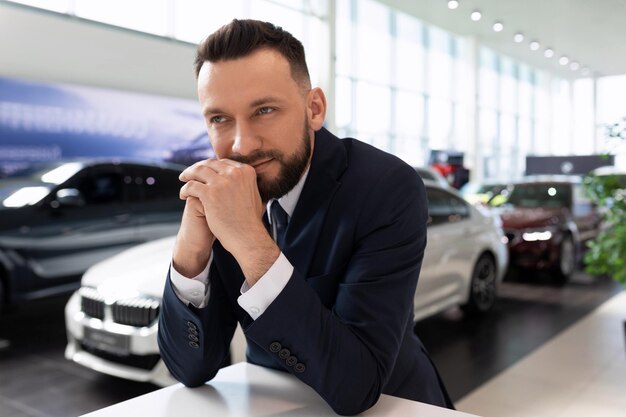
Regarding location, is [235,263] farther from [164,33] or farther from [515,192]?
[164,33]

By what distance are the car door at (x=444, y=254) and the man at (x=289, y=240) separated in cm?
305

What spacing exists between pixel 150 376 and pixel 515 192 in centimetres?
558

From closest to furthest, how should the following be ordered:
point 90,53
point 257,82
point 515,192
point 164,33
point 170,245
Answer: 1. point 257,82
2. point 170,245
3. point 515,192
4. point 90,53
5. point 164,33

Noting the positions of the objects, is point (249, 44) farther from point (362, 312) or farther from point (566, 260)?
point (566, 260)

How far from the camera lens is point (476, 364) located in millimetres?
4074

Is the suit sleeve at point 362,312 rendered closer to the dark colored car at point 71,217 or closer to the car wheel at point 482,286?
the car wheel at point 482,286

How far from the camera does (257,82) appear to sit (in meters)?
1.13

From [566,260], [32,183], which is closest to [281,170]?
[32,183]

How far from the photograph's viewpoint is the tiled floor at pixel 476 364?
336 cm

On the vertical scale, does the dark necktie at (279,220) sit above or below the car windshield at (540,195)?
below

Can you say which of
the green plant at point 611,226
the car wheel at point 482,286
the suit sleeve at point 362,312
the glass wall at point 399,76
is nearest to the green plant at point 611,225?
the green plant at point 611,226

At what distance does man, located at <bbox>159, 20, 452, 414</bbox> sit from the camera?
105cm

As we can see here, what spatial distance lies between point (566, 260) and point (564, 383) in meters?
3.63

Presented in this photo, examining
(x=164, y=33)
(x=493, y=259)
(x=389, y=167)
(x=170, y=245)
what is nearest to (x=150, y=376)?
(x=170, y=245)
